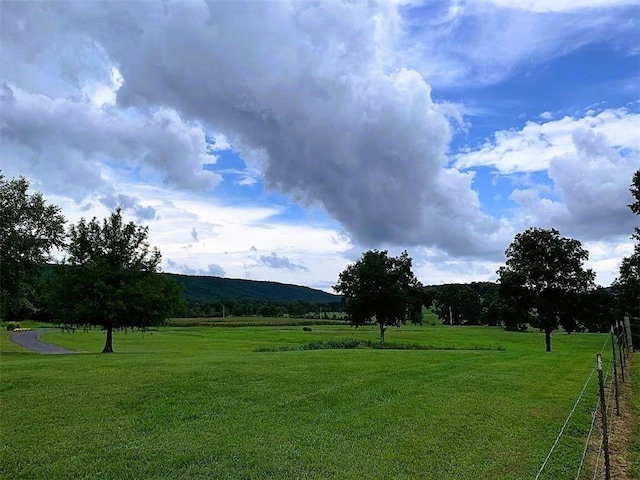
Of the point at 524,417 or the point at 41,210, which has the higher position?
the point at 41,210

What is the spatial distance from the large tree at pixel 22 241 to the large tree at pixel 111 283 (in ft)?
20.6

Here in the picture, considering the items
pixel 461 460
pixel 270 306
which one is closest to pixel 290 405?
pixel 461 460

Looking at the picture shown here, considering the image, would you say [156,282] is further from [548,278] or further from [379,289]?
[548,278]

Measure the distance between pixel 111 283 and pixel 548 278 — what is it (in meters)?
36.4

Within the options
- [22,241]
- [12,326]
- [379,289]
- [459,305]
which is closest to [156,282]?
[22,241]

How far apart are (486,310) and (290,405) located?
12635 cm

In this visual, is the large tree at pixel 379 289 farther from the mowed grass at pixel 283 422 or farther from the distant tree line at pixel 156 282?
the mowed grass at pixel 283 422

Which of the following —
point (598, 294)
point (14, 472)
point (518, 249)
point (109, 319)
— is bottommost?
point (14, 472)

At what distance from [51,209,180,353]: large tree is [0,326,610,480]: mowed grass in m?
14.5

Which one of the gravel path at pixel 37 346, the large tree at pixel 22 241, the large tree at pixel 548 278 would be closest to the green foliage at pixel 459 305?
the large tree at pixel 548 278

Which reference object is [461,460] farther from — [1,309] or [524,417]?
[1,309]

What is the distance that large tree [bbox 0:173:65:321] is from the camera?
4275 centimetres

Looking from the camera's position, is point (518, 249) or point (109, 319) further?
point (518, 249)

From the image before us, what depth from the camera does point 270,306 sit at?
594 feet
